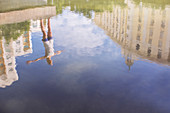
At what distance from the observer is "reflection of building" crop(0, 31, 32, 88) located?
30.0ft

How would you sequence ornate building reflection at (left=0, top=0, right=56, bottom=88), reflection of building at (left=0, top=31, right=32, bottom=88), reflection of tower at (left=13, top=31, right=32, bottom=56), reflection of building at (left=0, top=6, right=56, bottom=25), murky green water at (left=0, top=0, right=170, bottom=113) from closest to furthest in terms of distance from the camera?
1. murky green water at (left=0, top=0, right=170, bottom=113)
2. reflection of building at (left=0, top=31, right=32, bottom=88)
3. ornate building reflection at (left=0, top=0, right=56, bottom=88)
4. reflection of tower at (left=13, top=31, right=32, bottom=56)
5. reflection of building at (left=0, top=6, right=56, bottom=25)

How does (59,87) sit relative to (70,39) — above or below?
below

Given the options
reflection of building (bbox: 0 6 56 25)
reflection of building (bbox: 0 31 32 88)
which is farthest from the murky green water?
reflection of building (bbox: 0 6 56 25)

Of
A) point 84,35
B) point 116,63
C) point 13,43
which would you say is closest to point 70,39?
point 84,35

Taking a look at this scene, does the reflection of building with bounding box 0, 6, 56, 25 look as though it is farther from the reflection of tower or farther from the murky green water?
the reflection of tower

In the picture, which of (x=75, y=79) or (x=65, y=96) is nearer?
(x=65, y=96)

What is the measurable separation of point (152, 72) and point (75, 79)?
3913 millimetres

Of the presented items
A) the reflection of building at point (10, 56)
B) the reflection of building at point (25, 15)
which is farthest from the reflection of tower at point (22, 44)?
the reflection of building at point (25, 15)

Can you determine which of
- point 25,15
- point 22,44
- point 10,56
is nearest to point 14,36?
point 10,56

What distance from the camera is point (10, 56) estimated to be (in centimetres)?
1177

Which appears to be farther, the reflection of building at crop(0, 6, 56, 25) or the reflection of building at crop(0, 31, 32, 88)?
the reflection of building at crop(0, 6, 56, 25)

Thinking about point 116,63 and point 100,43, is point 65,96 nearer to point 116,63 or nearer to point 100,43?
point 116,63

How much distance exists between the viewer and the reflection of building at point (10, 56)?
30.0 feet

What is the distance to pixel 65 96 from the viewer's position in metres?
7.54
